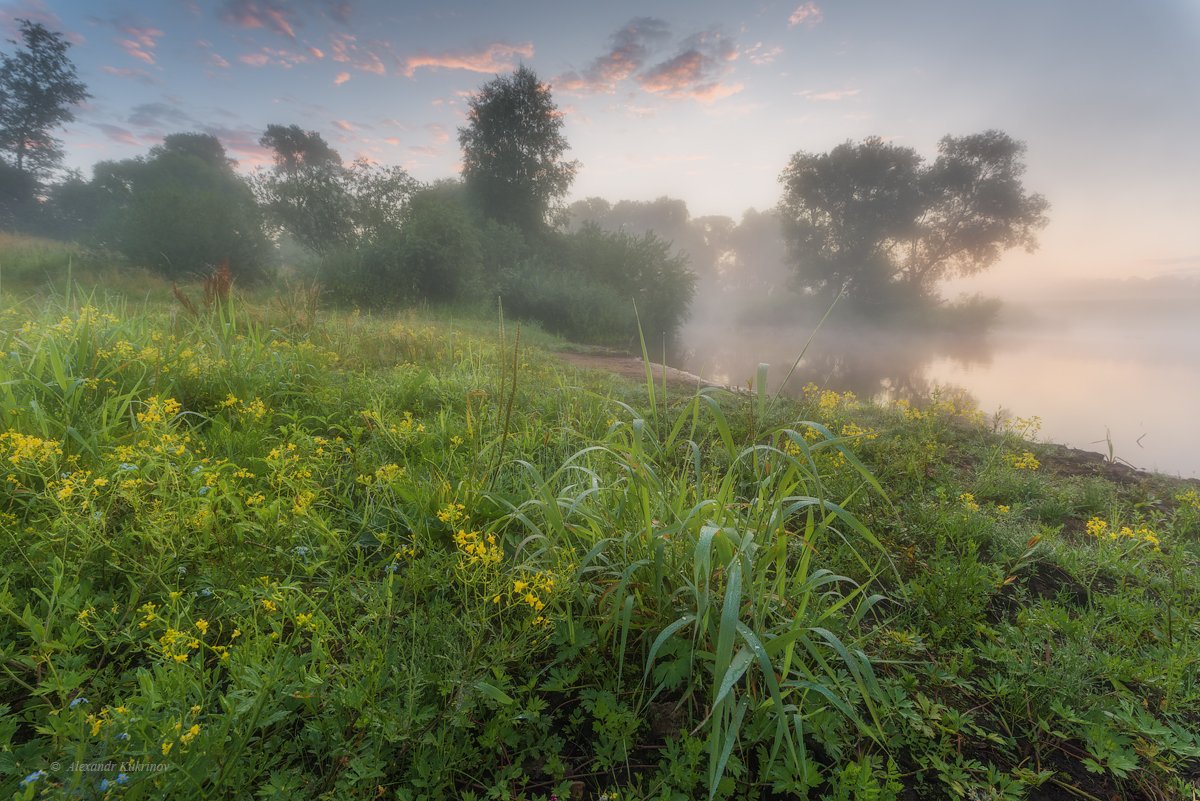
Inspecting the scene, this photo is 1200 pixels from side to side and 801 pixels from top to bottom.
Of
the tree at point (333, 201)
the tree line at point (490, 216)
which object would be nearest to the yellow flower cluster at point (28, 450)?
the tree line at point (490, 216)

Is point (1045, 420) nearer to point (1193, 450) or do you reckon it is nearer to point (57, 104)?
point (1193, 450)

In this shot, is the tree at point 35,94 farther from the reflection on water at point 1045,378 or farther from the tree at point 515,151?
the reflection on water at point 1045,378

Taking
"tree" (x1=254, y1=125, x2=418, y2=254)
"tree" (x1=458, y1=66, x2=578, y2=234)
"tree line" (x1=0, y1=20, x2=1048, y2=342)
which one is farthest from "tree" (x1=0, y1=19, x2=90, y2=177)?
"tree" (x1=458, y1=66, x2=578, y2=234)

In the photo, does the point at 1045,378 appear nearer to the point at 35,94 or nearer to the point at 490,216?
the point at 490,216

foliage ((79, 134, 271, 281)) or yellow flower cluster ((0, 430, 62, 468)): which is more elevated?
foliage ((79, 134, 271, 281))

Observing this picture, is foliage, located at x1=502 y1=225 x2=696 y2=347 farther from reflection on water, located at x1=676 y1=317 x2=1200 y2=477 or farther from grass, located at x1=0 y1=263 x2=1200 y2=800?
grass, located at x1=0 y1=263 x2=1200 y2=800

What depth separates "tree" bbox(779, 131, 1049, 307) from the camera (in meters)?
27.6

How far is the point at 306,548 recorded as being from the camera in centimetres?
179

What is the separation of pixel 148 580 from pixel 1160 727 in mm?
3308

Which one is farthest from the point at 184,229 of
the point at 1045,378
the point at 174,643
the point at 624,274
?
the point at 1045,378

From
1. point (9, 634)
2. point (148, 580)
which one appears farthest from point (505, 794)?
point (9, 634)

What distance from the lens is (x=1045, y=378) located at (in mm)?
13766

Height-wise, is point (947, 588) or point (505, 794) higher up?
point (947, 588)

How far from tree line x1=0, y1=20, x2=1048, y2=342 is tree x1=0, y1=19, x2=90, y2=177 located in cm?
5
